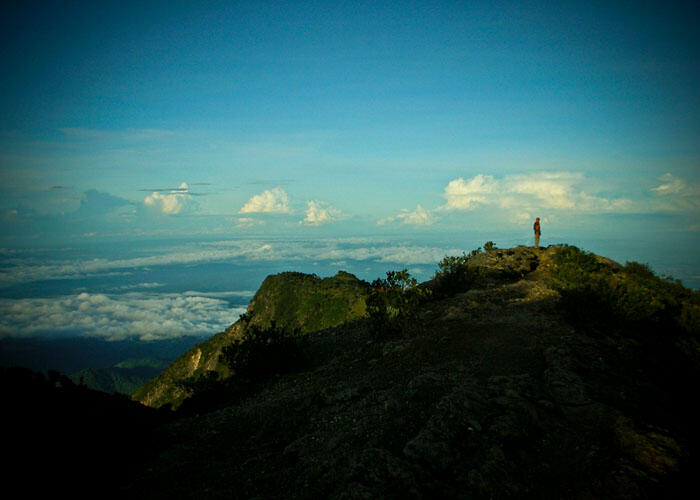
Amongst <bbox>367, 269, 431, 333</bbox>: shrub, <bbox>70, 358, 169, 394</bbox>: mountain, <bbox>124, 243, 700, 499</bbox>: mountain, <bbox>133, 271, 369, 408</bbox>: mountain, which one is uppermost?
<bbox>367, 269, 431, 333</bbox>: shrub

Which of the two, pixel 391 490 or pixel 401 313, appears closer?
pixel 391 490

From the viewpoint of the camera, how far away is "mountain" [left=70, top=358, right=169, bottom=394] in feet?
450

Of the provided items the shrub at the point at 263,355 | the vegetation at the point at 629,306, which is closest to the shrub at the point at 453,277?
the vegetation at the point at 629,306

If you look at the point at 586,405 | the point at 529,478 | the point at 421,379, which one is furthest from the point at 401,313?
the point at 529,478

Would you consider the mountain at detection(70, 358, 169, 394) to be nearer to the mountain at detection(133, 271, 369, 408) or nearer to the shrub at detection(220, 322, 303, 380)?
the mountain at detection(133, 271, 369, 408)

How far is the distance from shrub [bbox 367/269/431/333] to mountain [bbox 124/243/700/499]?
65 mm

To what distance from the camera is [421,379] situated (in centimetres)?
767

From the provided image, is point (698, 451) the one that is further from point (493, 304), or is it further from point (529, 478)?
point (493, 304)

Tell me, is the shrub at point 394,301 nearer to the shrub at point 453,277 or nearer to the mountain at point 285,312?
the shrub at point 453,277

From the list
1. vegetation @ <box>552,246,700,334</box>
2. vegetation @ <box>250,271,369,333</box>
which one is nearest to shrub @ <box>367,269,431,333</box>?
vegetation @ <box>552,246,700,334</box>

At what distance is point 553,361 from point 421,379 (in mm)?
3233

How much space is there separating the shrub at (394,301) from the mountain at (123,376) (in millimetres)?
142249

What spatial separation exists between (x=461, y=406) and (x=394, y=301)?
7.99m

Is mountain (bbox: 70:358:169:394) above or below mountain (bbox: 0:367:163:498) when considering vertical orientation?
below
